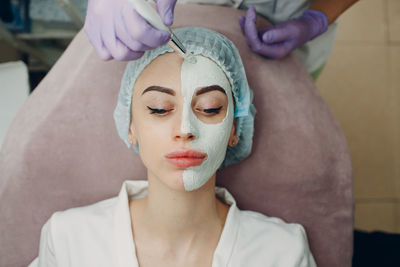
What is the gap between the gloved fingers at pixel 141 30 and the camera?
806 millimetres

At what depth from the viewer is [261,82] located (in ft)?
3.90

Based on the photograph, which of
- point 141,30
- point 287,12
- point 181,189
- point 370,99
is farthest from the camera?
point 370,99

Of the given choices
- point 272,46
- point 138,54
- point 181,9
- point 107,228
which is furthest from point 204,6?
point 107,228

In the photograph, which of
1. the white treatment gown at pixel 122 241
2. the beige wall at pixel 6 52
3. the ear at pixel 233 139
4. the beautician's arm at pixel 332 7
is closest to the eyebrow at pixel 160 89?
the ear at pixel 233 139

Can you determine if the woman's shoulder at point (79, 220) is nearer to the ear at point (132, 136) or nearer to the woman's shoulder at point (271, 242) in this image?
the ear at point (132, 136)

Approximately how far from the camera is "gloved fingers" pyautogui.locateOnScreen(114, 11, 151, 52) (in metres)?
0.86

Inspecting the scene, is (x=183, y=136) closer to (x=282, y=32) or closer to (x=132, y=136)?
(x=132, y=136)

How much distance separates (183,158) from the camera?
34.8 inches

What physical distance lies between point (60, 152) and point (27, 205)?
8.1 inches

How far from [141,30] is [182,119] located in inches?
9.0

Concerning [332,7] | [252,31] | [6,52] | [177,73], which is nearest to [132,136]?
[177,73]

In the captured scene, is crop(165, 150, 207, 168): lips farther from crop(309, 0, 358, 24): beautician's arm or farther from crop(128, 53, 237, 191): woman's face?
crop(309, 0, 358, 24): beautician's arm

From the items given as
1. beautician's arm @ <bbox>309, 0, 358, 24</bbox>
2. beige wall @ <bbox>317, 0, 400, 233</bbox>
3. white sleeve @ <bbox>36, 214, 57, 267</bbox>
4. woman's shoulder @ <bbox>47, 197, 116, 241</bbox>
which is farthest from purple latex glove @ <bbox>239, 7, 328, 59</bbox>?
beige wall @ <bbox>317, 0, 400, 233</bbox>

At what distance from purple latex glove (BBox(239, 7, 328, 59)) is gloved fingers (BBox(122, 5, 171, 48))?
411 mm
